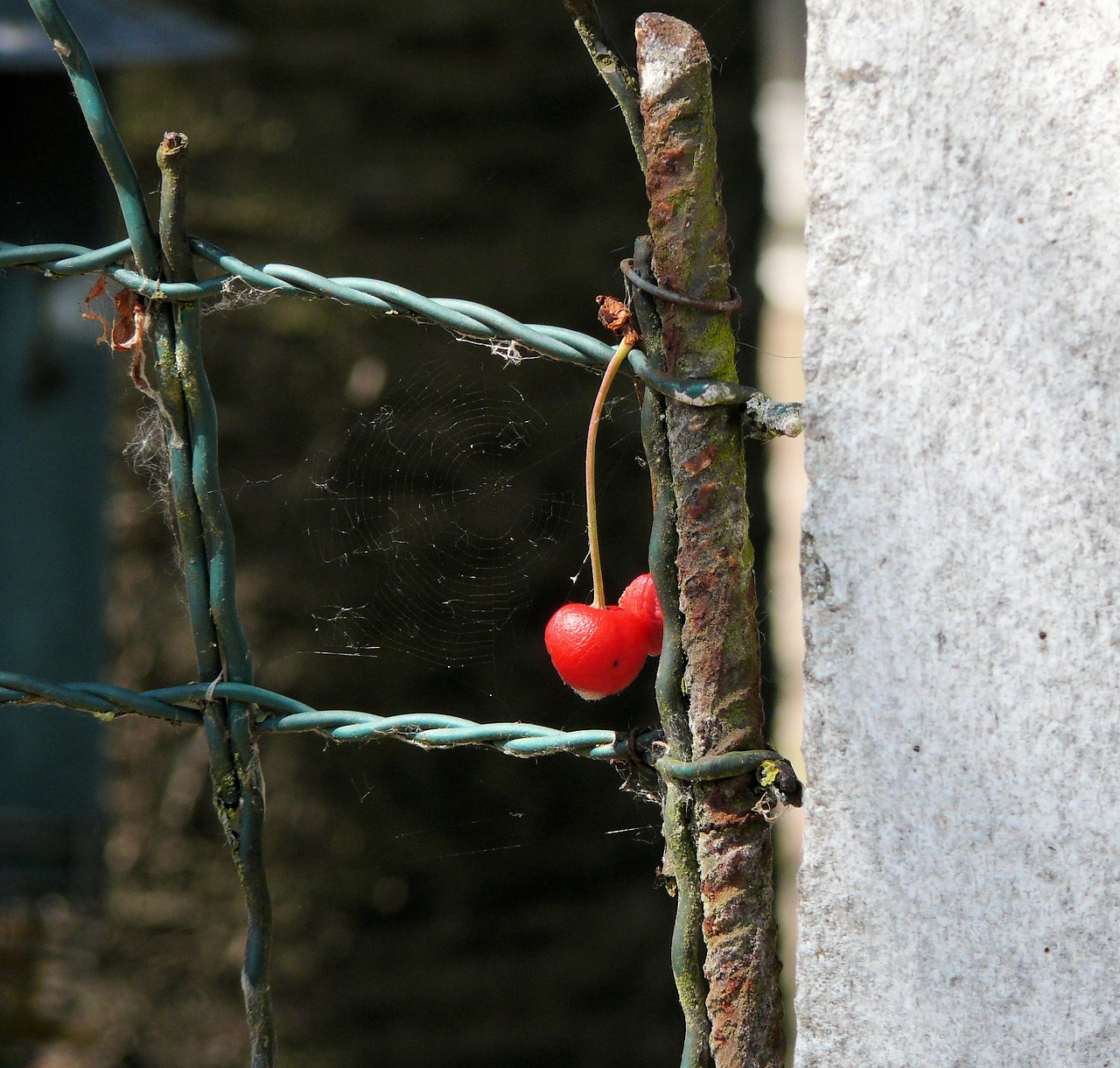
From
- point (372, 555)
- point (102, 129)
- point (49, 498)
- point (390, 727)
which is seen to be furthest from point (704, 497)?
point (49, 498)

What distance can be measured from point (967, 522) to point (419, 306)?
1.33 feet

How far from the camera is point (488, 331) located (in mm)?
849

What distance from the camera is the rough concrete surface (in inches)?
28.8

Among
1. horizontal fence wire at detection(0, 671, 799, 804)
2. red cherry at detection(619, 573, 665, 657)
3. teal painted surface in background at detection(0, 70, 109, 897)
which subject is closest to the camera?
horizontal fence wire at detection(0, 671, 799, 804)

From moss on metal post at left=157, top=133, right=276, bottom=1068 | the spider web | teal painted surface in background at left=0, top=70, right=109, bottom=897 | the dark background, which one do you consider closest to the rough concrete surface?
moss on metal post at left=157, top=133, right=276, bottom=1068

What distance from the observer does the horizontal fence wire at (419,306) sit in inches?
32.1

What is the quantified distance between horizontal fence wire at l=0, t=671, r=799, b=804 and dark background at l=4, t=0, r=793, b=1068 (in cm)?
179

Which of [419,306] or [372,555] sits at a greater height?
[372,555]

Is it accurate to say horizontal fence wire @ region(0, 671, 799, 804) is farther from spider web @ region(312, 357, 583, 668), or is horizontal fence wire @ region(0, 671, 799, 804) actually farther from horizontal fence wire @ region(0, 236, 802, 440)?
spider web @ region(312, 357, 583, 668)

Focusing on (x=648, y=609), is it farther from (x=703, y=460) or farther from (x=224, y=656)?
(x=224, y=656)

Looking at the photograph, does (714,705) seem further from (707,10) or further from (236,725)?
(707,10)

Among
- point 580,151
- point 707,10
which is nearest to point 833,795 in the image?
point 580,151

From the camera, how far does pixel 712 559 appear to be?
83 centimetres

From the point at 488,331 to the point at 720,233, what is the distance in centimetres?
18
